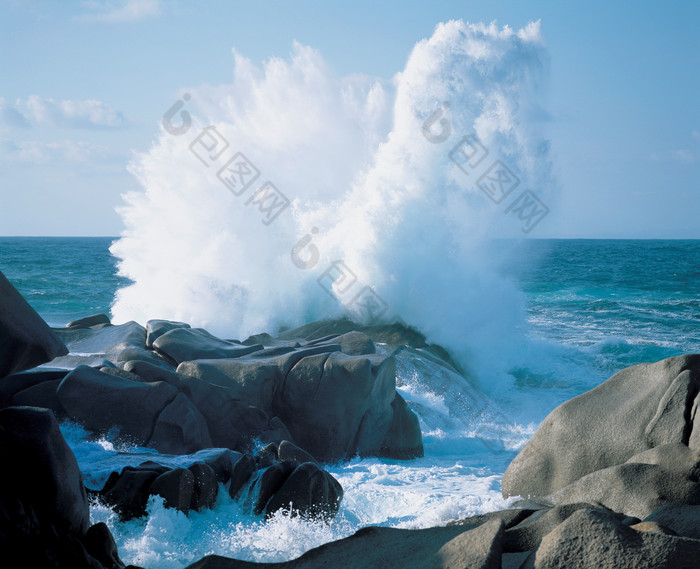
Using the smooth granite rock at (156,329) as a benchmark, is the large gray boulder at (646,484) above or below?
below

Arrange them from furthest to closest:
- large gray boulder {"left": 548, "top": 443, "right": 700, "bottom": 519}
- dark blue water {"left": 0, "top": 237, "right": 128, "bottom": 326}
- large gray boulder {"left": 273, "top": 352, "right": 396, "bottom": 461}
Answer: dark blue water {"left": 0, "top": 237, "right": 128, "bottom": 326}
large gray boulder {"left": 273, "top": 352, "right": 396, "bottom": 461}
large gray boulder {"left": 548, "top": 443, "right": 700, "bottom": 519}

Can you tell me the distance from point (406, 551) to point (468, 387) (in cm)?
641

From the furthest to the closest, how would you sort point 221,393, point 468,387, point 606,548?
point 468,387 → point 221,393 → point 606,548

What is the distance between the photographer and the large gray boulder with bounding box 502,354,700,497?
4.30 metres

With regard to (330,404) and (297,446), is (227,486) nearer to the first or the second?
(297,446)

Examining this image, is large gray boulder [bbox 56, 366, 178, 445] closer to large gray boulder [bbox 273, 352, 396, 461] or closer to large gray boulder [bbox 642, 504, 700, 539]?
large gray boulder [bbox 273, 352, 396, 461]

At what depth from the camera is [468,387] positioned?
8875 millimetres

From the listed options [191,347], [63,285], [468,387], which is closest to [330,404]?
[191,347]

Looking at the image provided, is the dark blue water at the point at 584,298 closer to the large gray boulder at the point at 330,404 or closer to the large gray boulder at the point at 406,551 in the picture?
the large gray boulder at the point at 330,404

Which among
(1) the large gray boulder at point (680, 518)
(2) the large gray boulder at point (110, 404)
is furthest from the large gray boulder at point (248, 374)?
(1) the large gray boulder at point (680, 518)

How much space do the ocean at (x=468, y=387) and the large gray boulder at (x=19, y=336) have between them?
1183 mm

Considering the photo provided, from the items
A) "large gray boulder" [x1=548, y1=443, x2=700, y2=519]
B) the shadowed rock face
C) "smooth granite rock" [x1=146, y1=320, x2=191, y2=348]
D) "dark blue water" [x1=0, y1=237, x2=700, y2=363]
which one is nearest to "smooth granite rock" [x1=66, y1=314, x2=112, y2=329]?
the shadowed rock face

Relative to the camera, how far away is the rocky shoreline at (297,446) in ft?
8.55

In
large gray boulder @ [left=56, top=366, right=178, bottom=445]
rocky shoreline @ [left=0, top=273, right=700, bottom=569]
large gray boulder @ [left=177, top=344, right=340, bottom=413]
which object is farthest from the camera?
large gray boulder @ [left=177, top=344, right=340, bottom=413]
